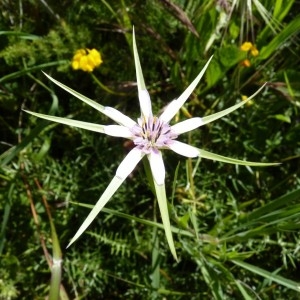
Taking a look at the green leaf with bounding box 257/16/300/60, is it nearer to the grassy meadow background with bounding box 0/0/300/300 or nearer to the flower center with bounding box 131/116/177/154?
the grassy meadow background with bounding box 0/0/300/300

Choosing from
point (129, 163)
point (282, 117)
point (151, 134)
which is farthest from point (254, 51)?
point (129, 163)

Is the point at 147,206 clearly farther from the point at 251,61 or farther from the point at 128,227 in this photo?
the point at 251,61

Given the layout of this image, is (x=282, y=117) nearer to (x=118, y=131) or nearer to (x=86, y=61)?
(x=86, y=61)

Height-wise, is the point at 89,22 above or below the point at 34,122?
above

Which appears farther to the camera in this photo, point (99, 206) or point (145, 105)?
point (145, 105)

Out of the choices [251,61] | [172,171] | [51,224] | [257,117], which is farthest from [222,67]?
[51,224]

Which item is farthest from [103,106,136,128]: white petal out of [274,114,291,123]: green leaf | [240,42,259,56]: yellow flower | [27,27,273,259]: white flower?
[274,114,291,123]: green leaf
